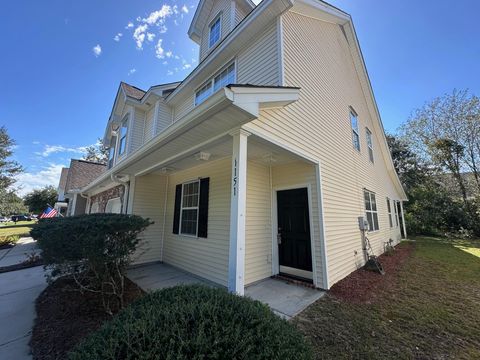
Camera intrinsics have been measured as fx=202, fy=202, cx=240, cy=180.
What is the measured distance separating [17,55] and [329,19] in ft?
41.6

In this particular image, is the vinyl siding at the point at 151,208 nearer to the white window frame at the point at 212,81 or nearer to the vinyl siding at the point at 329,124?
the white window frame at the point at 212,81

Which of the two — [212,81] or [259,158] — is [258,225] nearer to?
[259,158]

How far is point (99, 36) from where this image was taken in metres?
8.27

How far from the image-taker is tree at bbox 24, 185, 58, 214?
30500mm

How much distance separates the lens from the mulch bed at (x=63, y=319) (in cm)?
266

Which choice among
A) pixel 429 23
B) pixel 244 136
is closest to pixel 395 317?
pixel 244 136

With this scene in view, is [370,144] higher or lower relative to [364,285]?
higher

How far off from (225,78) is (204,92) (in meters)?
1.15

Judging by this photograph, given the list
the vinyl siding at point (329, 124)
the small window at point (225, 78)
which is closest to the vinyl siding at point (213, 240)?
the vinyl siding at point (329, 124)

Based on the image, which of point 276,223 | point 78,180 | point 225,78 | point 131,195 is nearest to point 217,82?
point 225,78

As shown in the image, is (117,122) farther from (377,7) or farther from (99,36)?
(377,7)

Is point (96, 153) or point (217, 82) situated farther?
point (96, 153)

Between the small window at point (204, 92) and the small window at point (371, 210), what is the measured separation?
7017 mm

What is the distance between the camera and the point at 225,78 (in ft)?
20.4
